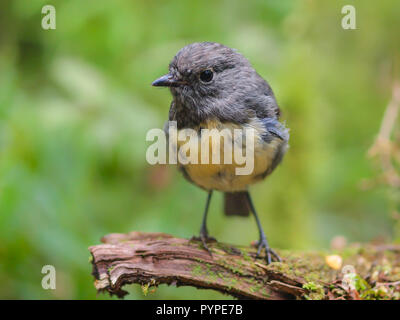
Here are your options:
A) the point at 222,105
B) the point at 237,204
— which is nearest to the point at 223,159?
the point at 222,105

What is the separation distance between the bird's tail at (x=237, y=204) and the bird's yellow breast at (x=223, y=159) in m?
0.54

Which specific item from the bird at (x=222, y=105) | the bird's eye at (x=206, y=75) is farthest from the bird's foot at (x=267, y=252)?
the bird's eye at (x=206, y=75)

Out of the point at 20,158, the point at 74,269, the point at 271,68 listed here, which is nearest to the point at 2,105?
the point at 20,158

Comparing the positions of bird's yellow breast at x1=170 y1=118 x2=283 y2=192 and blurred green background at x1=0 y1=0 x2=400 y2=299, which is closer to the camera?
bird's yellow breast at x1=170 y1=118 x2=283 y2=192

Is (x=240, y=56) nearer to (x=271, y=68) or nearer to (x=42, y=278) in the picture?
(x=271, y=68)

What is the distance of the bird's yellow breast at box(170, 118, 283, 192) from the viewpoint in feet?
9.37

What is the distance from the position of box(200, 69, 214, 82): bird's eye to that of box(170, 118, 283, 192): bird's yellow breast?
25cm

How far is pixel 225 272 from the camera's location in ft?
9.16

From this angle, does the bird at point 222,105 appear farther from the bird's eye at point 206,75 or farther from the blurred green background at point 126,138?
the blurred green background at point 126,138

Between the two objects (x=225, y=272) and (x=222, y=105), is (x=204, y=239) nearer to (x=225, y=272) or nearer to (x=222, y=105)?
(x=225, y=272)

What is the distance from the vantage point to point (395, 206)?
3.97 meters

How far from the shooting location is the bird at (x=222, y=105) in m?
2.84

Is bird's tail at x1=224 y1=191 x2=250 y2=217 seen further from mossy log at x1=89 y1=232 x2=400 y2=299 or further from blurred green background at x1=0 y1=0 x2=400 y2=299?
mossy log at x1=89 y1=232 x2=400 y2=299

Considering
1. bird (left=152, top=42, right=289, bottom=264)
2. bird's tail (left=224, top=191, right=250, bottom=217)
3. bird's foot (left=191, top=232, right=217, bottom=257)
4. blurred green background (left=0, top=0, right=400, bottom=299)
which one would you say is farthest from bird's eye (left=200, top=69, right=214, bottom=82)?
bird's tail (left=224, top=191, right=250, bottom=217)
